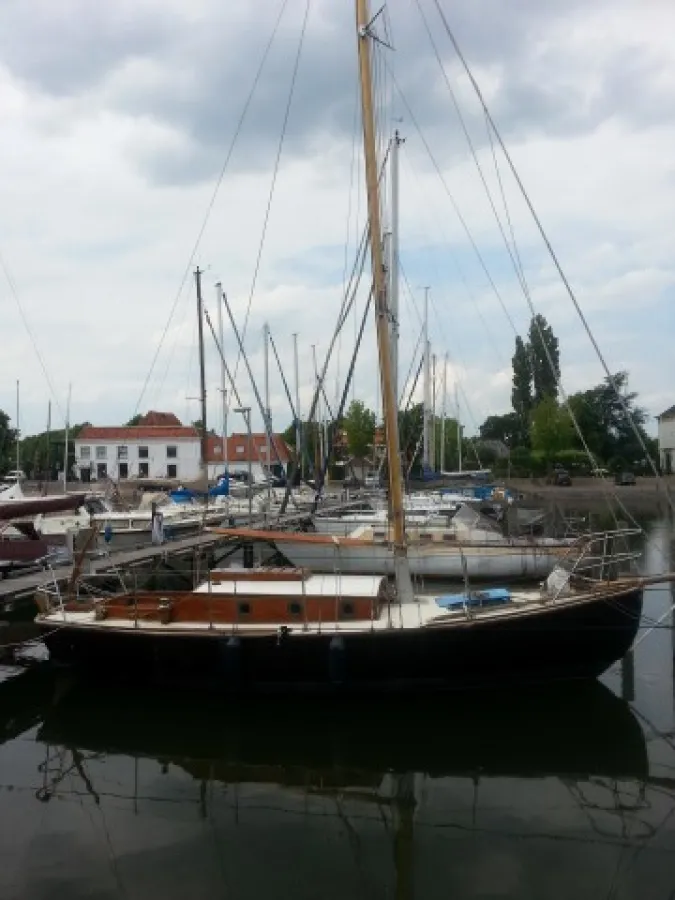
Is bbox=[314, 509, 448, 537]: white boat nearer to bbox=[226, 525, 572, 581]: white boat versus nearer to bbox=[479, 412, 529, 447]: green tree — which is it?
bbox=[226, 525, 572, 581]: white boat

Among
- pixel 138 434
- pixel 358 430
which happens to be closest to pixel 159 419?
pixel 138 434

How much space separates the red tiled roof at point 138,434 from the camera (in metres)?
98.6

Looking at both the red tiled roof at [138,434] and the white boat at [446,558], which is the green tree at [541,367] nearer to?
the red tiled roof at [138,434]

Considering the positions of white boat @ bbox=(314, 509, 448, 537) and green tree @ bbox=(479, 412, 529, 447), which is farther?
green tree @ bbox=(479, 412, 529, 447)

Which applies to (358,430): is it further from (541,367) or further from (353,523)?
(353,523)

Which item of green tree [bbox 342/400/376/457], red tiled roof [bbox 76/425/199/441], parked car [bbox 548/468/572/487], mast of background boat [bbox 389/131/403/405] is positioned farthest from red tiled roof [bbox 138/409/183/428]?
mast of background boat [bbox 389/131/403/405]

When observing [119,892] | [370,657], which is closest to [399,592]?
[370,657]

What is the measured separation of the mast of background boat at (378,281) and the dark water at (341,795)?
Result: 2961 mm

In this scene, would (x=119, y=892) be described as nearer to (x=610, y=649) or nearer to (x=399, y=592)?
(x=399, y=592)

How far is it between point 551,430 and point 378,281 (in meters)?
63.9

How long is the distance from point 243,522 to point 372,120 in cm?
1973

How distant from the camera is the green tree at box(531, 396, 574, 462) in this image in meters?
77.2

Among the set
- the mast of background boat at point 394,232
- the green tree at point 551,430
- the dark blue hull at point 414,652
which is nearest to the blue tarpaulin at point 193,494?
the mast of background boat at point 394,232

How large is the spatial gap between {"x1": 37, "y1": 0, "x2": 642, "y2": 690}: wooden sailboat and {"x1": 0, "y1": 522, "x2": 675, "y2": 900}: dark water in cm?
62
